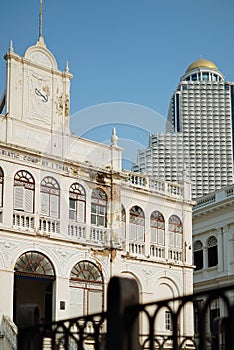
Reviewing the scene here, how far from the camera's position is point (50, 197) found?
80.4 feet

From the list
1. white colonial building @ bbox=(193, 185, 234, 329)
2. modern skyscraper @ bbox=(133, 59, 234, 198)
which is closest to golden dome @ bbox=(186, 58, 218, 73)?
modern skyscraper @ bbox=(133, 59, 234, 198)

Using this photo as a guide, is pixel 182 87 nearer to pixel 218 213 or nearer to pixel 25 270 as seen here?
pixel 218 213

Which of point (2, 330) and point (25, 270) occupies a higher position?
point (25, 270)

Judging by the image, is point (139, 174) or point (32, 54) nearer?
point (32, 54)

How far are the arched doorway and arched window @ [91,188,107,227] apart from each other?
2796 mm

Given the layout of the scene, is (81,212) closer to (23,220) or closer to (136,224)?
(23,220)

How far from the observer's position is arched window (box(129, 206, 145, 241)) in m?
27.3

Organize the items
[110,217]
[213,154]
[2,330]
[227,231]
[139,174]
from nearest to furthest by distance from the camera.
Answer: [2,330]
[110,217]
[139,174]
[227,231]
[213,154]

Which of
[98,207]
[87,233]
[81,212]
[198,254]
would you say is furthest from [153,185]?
[198,254]

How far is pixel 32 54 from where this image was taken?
2603 centimetres

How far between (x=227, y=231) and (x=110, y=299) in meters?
27.5

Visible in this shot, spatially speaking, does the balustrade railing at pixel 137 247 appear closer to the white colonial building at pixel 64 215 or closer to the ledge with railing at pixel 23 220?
the white colonial building at pixel 64 215

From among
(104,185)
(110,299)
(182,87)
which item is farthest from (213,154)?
(110,299)

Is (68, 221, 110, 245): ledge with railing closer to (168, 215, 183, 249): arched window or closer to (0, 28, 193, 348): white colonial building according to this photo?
(0, 28, 193, 348): white colonial building
